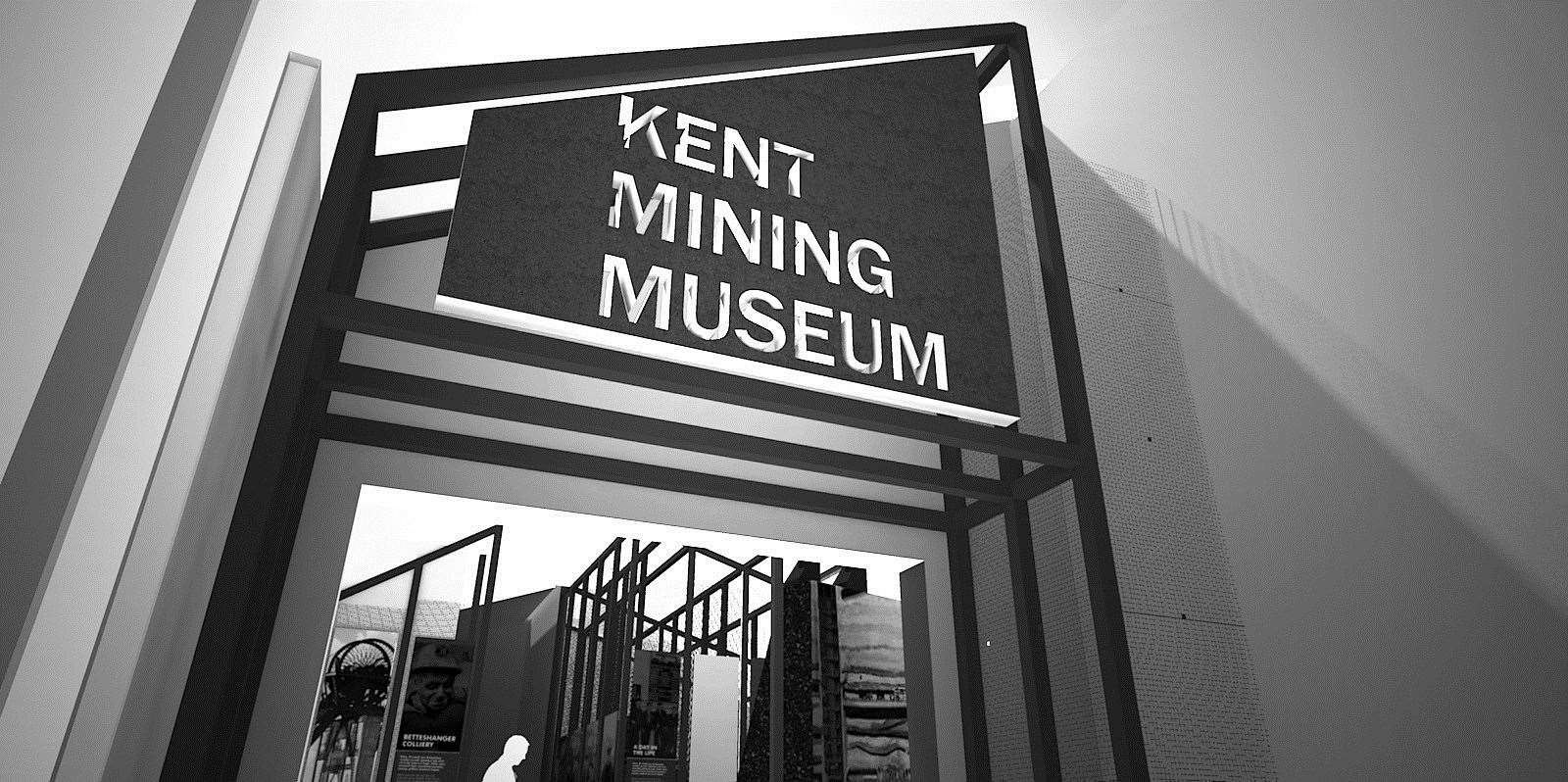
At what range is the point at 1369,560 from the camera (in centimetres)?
329

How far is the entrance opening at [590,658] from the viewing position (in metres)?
4.16

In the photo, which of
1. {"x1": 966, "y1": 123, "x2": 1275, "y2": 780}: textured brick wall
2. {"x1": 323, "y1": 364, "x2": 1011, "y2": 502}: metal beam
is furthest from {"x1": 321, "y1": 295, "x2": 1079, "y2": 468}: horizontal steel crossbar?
{"x1": 966, "y1": 123, "x2": 1275, "y2": 780}: textured brick wall

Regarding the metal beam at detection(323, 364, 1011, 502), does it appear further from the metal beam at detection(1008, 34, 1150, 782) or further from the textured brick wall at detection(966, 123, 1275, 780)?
the textured brick wall at detection(966, 123, 1275, 780)

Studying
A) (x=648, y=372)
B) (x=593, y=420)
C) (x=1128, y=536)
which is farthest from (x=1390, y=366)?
(x=593, y=420)

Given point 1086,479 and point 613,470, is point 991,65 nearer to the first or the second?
point 1086,479

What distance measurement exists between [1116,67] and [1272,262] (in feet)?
5.60

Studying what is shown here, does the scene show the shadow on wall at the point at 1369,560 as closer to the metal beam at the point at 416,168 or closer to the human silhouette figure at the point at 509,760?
the metal beam at the point at 416,168

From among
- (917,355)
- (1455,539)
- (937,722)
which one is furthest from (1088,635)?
(917,355)

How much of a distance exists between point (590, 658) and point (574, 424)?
9.01ft

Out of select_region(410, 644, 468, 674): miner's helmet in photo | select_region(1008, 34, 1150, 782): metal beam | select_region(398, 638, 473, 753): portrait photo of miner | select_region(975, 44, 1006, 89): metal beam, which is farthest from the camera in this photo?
select_region(410, 644, 468, 674): miner's helmet in photo

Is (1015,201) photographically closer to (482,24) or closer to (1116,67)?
(1116,67)

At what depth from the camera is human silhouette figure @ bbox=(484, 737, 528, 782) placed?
485cm

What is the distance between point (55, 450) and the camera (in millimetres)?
695

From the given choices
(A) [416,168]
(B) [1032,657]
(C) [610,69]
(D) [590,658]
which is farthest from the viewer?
(D) [590,658]
